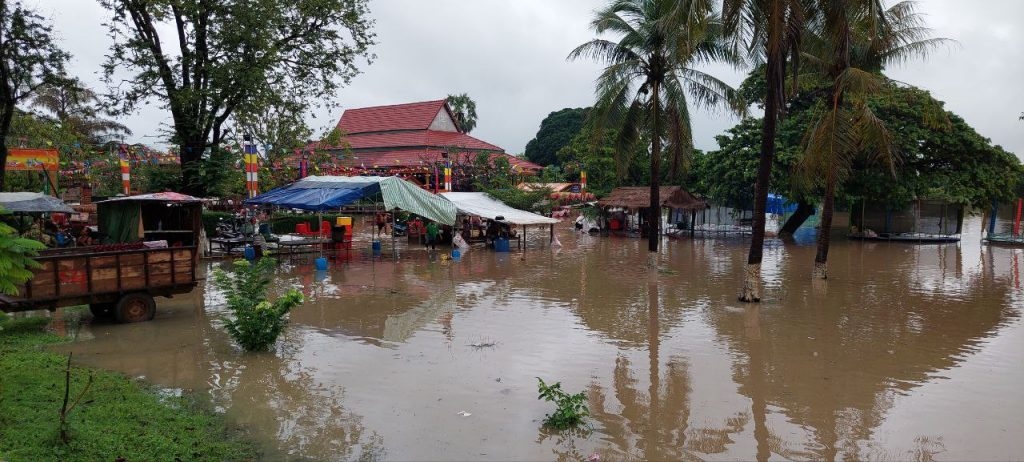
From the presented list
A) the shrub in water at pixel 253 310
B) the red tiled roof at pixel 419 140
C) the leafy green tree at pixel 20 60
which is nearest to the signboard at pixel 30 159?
the leafy green tree at pixel 20 60

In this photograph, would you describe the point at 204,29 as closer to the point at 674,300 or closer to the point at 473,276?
the point at 473,276

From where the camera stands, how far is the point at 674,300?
13.6 metres

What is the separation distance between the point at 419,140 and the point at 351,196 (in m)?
21.6

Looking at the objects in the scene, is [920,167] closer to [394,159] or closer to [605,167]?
[605,167]

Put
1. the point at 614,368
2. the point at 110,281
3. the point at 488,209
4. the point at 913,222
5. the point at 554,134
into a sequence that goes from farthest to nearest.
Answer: the point at 554,134
the point at 913,222
the point at 488,209
the point at 110,281
the point at 614,368

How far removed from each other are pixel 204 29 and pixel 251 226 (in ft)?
20.6

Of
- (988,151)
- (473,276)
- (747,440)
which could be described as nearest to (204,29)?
(473,276)

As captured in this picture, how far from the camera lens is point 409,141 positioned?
40.3 meters

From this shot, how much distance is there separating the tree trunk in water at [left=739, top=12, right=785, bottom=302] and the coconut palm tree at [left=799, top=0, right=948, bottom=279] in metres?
1.72

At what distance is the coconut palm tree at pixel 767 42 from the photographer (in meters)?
11.6

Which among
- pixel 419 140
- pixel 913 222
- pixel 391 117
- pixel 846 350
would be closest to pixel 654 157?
pixel 846 350

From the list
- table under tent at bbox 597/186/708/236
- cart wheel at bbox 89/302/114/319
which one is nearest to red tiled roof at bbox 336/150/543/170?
table under tent at bbox 597/186/708/236

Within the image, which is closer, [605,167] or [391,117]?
[605,167]

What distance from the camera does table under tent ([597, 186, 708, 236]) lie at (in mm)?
28109
